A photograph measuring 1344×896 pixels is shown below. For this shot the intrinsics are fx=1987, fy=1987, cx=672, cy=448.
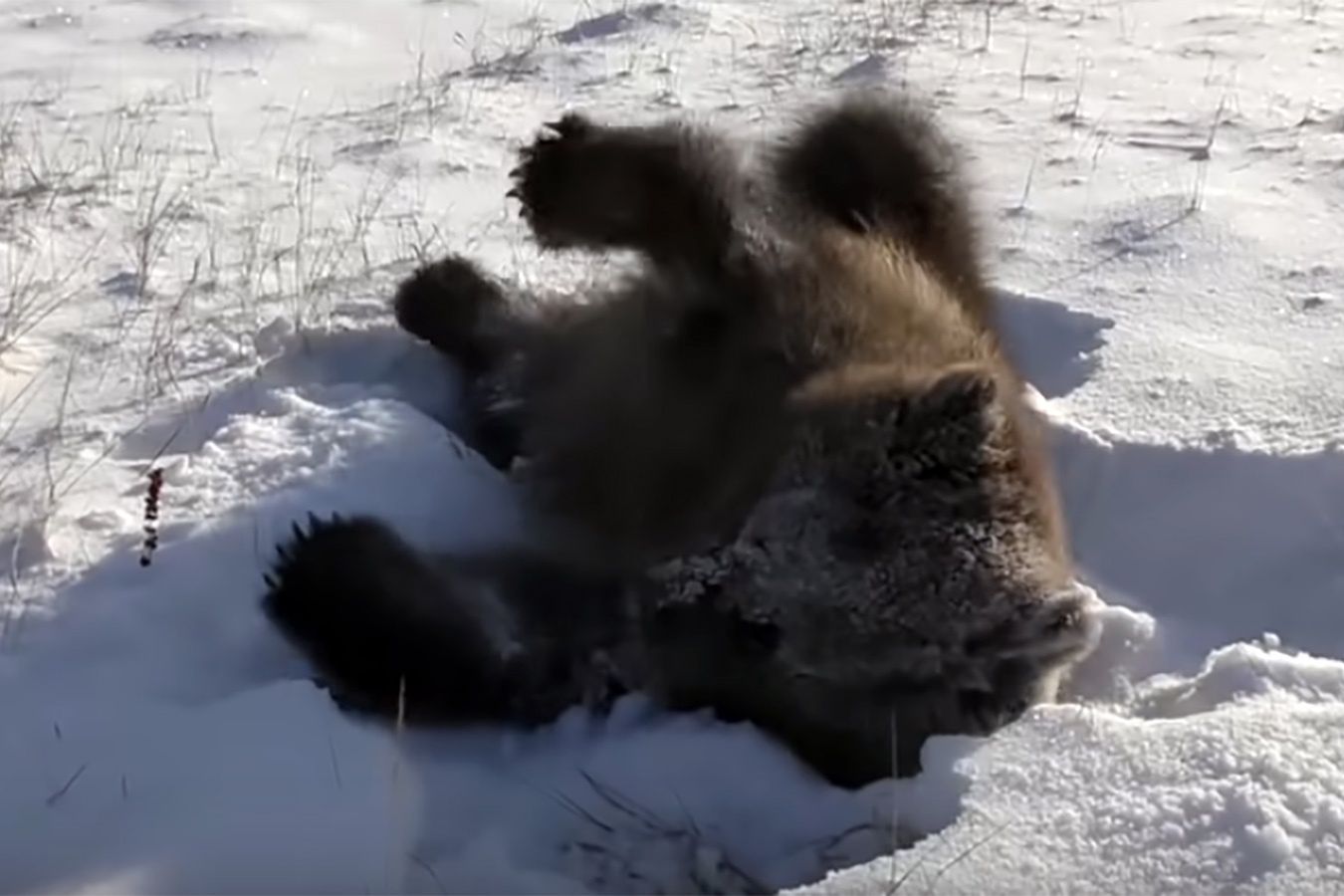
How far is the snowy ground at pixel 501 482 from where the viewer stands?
3293 millimetres

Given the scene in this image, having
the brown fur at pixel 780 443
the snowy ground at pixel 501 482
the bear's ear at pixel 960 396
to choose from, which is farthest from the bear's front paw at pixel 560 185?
the bear's ear at pixel 960 396

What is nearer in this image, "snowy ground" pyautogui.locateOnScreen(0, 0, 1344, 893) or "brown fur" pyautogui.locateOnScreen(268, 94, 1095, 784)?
"snowy ground" pyautogui.locateOnScreen(0, 0, 1344, 893)

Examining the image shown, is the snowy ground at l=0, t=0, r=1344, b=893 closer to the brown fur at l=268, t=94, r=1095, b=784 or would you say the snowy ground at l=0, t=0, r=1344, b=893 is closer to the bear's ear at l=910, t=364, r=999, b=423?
the brown fur at l=268, t=94, r=1095, b=784

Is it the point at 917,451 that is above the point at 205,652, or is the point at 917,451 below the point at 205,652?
above

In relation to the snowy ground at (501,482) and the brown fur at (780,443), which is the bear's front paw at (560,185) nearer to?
the brown fur at (780,443)

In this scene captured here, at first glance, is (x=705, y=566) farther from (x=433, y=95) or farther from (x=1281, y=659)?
(x=433, y=95)

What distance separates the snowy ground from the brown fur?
0.17m

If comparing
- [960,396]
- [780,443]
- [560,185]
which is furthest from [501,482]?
[960,396]

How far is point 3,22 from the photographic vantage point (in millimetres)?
8602

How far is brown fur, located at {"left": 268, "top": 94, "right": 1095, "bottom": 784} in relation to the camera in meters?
3.72

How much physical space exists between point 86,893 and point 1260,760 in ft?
6.26

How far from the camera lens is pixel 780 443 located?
406 centimetres

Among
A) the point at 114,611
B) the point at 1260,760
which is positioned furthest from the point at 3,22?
the point at 1260,760

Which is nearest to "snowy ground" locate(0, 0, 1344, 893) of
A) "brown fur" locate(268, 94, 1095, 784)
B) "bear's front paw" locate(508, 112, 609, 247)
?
"brown fur" locate(268, 94, 1095, 784)
